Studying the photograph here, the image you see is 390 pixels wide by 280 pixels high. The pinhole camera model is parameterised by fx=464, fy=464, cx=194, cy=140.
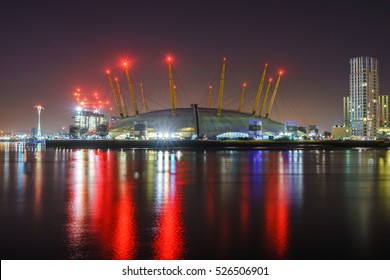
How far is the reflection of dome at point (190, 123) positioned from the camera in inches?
4409

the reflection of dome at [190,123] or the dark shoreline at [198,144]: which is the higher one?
the reflection of dome at [190,123]

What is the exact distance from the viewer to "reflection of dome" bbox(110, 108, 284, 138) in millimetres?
112000

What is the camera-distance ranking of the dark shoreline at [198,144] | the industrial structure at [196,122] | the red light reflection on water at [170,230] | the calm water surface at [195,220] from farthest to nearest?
1. the industrial structure at [196,122]
2. the dark shoreline at [198,144]
3. the calm water surface at [195,220]
4. the red light reflection on water at [170,230]

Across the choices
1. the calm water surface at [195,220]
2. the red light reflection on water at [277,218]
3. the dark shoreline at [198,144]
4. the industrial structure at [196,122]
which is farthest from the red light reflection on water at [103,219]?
the industrial structure at [196,122]

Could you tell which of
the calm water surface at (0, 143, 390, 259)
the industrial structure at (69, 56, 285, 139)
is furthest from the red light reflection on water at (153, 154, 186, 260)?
the industrial structure at (69, 56, 285, 139)

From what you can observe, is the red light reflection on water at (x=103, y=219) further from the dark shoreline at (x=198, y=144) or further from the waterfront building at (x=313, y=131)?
the waterfront building at (x=313, y=131)

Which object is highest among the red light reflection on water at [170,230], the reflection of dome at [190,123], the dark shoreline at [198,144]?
the reflection of dome at [190,123]

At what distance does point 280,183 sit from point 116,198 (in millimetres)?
7657

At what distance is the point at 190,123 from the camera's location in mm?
113625

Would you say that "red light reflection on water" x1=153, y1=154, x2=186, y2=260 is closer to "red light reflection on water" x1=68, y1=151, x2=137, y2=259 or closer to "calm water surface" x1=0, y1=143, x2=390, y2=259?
"calm water surface" x1=0, y1=143, x2=390, y2=259

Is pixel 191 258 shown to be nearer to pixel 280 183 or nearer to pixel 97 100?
pixel 280 183

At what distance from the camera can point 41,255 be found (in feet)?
27.0

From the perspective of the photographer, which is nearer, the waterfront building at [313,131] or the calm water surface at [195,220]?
the calm water surface at [195,220]

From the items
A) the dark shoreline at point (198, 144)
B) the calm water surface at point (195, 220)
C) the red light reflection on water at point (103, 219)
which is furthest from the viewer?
the dark shoreline at point (198, 144)
